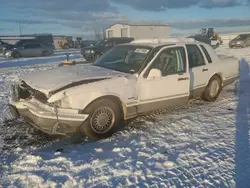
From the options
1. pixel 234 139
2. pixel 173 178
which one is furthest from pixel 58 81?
pixel 234 139

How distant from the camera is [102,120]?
4.09 metres

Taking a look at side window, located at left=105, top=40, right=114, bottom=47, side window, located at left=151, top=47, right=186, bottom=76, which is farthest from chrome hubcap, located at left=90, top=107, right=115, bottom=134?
side window, located at left=105, top=40, right=114, bottom=47

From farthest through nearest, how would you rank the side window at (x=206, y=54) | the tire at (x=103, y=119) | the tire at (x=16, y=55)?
the tire at (x=16, y=55)
the side window at (x=206, y=54)
the tire at (x=103, y=119)

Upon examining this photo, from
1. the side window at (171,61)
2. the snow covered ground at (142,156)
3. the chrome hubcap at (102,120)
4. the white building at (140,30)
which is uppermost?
the white building at (140,30)

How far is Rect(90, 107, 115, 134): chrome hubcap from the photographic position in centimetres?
401

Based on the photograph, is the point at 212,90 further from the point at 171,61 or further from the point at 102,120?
the point at 102,120

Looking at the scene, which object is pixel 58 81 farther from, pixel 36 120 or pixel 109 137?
pixel 109 137

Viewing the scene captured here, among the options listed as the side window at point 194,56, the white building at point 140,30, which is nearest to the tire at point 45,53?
the side window at point 194,56

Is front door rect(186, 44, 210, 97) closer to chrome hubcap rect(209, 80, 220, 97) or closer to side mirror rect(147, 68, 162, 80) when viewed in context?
chrome hubcap rect(209, 80, 220, 97)

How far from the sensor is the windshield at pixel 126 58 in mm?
4582

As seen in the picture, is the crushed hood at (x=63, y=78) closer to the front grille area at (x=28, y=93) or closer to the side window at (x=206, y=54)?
the front grille area at (x=28, y=93)

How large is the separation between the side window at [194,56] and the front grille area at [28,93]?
11.1 feet

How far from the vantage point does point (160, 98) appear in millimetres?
4625

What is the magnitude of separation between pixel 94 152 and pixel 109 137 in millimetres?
589
